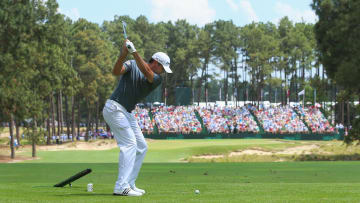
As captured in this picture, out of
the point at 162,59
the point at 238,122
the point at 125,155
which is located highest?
the point at 162,59

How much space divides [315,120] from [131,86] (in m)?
65.7

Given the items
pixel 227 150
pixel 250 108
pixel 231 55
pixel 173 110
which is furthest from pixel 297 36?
Result: pixel 227 150

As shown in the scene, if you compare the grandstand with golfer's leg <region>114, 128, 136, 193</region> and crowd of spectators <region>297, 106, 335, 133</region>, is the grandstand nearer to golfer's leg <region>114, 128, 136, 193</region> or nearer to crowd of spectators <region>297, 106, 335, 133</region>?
crowd of spectators <region>297, 106, 335, 133</region>

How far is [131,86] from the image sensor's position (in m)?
9.38

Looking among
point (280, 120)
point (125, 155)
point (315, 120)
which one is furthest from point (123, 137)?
point (315, 120)

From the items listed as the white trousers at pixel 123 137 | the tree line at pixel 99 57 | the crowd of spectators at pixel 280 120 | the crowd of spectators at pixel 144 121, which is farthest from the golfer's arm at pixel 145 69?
the crowd of spectators at pixel 280 120

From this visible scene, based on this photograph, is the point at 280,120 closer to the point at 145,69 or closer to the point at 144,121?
the point at 144,121

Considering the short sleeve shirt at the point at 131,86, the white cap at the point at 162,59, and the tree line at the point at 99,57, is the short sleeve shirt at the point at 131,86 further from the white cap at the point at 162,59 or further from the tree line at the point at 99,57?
the tree line at the point at 99,57

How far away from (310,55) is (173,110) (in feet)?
102

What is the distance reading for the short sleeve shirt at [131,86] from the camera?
30.6ft

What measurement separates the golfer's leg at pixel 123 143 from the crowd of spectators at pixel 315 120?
60.8 meters

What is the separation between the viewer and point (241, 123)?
72.6 m

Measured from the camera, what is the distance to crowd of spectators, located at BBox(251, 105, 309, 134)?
69.7 m

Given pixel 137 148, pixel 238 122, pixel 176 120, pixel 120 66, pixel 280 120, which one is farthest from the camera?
pixel 238 122
